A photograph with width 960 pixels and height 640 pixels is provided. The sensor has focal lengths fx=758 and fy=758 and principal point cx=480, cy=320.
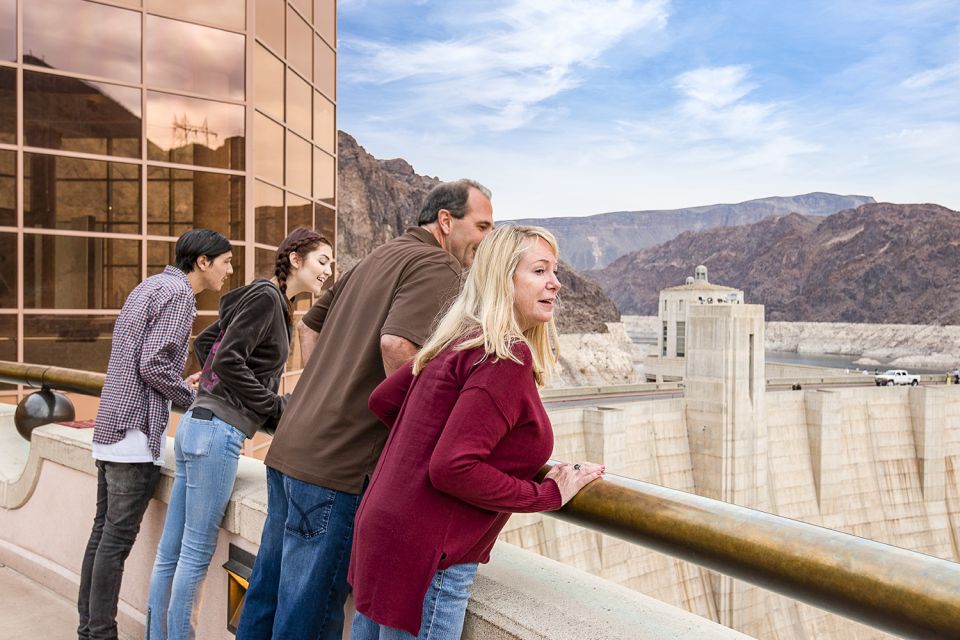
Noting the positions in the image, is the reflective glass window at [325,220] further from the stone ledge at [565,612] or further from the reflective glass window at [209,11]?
the stone ledge at [565,612]

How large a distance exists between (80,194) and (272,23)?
4.08 meters

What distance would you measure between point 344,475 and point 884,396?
26.9m

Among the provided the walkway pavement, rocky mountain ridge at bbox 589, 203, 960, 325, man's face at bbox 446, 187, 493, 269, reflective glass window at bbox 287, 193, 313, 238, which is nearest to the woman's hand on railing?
man's face at bbox 446, 187, 493, 269

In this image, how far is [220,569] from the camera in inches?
111

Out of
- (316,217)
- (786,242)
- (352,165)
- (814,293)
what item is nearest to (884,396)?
(316,217)

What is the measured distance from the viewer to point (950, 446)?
997 inches

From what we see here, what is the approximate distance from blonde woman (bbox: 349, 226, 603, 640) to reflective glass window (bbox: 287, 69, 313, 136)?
12260mm

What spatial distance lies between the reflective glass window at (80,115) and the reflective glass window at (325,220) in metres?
3.77

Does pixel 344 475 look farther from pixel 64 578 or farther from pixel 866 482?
pixel 866 482

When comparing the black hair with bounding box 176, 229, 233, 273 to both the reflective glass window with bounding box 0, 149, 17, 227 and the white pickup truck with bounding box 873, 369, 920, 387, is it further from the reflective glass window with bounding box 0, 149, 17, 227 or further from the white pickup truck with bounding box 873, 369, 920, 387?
the white pickup truck with bounding box 873, 369, 920, 387

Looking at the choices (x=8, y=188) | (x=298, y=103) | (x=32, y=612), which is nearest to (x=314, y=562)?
(x=32, y=612)

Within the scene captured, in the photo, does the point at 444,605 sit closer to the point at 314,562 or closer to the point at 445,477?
the point at 445,477

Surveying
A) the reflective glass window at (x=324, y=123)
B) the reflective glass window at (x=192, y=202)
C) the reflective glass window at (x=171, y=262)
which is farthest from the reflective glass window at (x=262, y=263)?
the reflective glass window at (x=324, y=123)

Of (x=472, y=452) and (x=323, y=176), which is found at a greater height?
(x=323, y=176)
